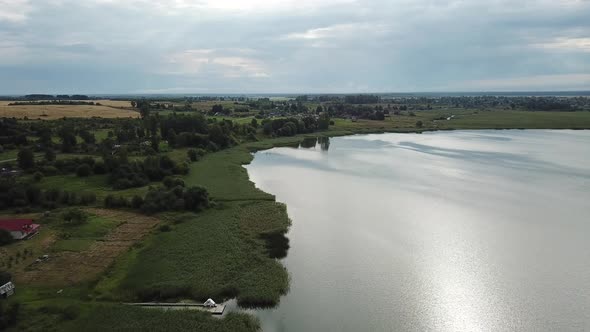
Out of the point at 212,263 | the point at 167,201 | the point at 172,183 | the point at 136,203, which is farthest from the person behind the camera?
the point at 172,183

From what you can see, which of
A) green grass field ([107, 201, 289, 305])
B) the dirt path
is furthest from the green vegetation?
the dirt path

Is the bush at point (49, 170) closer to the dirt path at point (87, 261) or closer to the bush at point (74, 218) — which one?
the bush at point (74, 218)

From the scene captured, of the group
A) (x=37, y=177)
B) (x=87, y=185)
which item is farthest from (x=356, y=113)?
(x=37, y=177)

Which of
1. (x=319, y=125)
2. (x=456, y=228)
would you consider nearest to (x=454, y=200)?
(x=456, y=228)

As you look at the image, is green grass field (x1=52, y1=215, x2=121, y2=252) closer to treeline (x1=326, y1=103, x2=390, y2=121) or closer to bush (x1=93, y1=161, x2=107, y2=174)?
bush (x1=93, y1=161, x2=107, y2=174)

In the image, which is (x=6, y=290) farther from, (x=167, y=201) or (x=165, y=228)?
(x=167, y=201)

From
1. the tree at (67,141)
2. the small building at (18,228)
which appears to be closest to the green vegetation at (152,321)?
the small building at (18,228)

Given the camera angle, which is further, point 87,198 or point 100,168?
point 100,168
